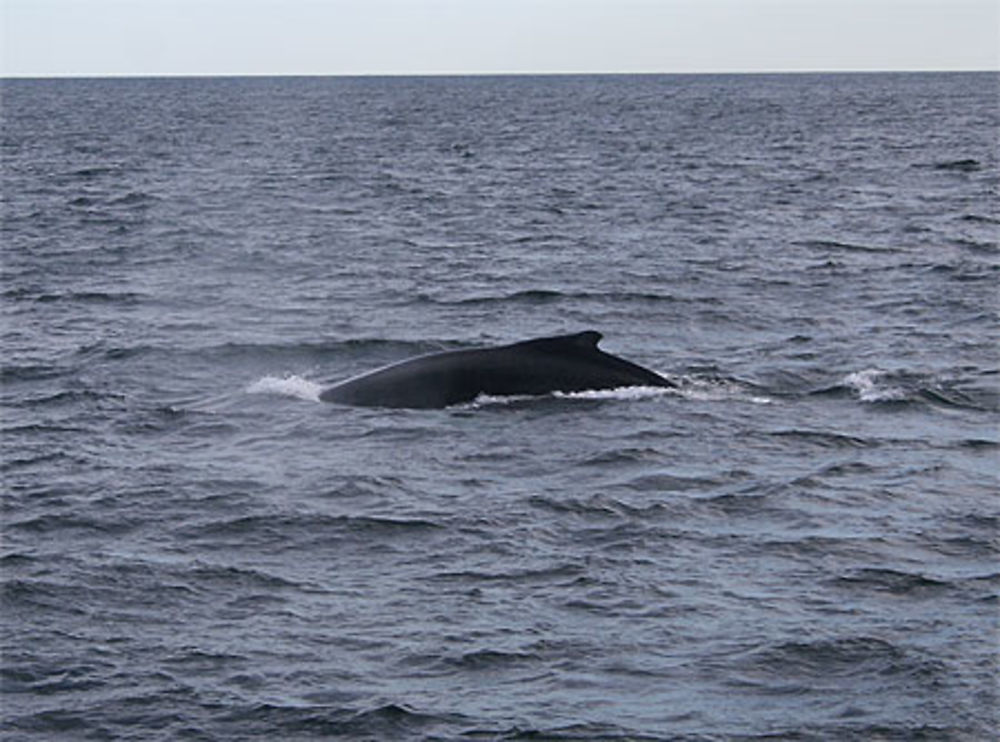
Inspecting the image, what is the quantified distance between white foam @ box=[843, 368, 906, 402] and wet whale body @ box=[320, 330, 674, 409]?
3096 millimetres

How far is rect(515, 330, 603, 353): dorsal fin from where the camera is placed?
19.5 m

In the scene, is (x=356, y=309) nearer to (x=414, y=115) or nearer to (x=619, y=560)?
(x=619, y=560)

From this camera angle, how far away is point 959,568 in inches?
536

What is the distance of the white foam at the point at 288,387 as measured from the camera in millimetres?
20578

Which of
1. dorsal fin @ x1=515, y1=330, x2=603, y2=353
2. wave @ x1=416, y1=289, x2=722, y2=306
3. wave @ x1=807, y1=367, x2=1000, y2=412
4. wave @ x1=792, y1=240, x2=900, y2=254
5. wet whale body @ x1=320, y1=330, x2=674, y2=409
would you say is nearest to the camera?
wet whale body @ x1=320, y1=330, x2=674, y2=409

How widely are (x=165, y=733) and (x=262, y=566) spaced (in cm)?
336

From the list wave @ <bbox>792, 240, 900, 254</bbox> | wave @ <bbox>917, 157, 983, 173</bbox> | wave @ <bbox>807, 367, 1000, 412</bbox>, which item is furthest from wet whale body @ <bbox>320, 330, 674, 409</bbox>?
wave @ <bbox>917, 157, 983, 173</bbox>

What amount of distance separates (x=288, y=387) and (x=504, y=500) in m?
6.24

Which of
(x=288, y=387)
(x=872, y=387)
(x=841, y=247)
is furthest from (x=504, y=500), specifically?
(x=841, y=247)

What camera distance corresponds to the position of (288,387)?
21.1m

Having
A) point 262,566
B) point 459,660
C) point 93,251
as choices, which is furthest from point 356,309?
point 459,660

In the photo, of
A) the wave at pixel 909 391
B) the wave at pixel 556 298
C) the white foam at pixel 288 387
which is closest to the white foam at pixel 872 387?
the wave at pixel 909 391

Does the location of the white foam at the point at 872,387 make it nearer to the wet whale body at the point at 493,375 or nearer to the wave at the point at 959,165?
the wet whale body at the point at 493,375

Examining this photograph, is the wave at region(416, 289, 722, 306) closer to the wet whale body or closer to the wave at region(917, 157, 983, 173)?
the wet whale body
